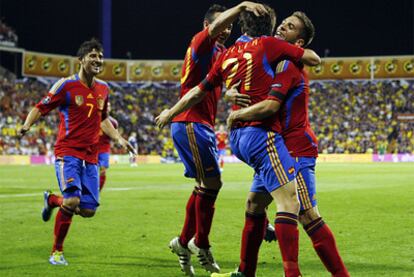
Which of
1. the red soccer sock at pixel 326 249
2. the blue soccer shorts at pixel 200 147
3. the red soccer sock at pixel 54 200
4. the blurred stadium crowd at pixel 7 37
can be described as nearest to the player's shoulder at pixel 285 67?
Result: the red soccer sock at pixel 326 249

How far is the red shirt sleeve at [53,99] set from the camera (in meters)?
7.93

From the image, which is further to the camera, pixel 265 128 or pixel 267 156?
pixel 265 128

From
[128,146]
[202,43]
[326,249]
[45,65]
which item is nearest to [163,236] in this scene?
[128,146]

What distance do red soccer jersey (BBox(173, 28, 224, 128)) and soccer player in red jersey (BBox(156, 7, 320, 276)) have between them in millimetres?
1138

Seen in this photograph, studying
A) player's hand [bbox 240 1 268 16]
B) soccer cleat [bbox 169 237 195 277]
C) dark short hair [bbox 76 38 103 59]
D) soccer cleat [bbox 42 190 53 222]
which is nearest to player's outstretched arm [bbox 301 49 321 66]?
player's hand [bbox 240 1 268 16]

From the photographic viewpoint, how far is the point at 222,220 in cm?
1145

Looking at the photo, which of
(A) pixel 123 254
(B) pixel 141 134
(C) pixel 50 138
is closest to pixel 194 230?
(A) pixel 123 254

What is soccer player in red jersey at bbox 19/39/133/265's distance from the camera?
7.70 m

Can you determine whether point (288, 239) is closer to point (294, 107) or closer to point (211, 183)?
point (294, 107)

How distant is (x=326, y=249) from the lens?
17.2 feet

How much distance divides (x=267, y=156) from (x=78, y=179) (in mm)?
3318

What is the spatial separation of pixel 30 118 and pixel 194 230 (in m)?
2.50

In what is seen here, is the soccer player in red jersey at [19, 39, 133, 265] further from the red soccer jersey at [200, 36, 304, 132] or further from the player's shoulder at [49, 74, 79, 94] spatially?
the red soccer jersey at [200, 36, 304, 132]

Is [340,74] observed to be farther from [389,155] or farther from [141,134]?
[141,134]
